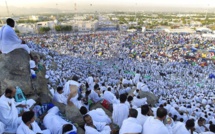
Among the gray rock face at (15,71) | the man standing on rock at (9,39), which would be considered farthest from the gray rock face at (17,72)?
the man standing on rock at (9,39)

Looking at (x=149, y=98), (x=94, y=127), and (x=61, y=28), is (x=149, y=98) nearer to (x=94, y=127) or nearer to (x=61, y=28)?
(x=94, y=127)

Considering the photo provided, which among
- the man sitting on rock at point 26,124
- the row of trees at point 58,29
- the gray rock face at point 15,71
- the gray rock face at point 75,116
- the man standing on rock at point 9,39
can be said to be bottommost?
the row of trees at point 58,29

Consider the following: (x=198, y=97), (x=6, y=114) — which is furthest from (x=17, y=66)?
(x=198, y=97)

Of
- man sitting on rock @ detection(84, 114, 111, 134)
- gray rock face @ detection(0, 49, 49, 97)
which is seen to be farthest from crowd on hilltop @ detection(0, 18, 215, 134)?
gray rock face @ detection(0, 49, 49, 97)

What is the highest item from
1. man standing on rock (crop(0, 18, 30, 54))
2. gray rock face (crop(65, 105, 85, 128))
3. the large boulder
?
man standing on rock (crop(0, 18, 30, 54))

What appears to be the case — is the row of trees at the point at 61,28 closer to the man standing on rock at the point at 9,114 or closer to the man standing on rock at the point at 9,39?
the man standing on rock at the point at 9,39

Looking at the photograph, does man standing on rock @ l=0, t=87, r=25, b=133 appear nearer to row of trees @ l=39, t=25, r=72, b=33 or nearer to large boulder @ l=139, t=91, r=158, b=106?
large boulder @ l=139, t=91, r=158, b=106

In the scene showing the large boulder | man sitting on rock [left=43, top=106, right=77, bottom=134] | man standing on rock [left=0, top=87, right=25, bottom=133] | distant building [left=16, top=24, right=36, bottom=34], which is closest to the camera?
man standing on rock [left=0, top=87, right=25, bottom=133]
